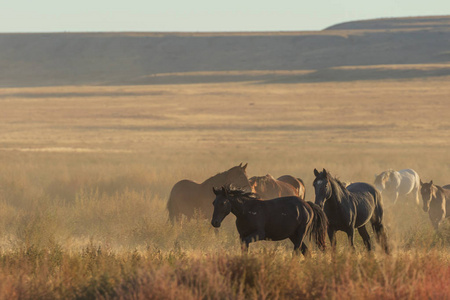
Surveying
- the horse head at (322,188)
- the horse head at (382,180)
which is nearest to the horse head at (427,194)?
the horse head at (382,180)

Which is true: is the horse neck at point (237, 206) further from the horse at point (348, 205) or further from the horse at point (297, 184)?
the horse at point (297, 184)

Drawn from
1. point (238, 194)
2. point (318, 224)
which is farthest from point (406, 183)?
point (238, 194)

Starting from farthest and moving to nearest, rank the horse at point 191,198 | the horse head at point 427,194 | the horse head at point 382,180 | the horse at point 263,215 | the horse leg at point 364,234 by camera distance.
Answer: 1. the horse head at point 382,180
2. the horse head at point 427,194
3. the horse at point 191,198
4. the horse leg at point 364,234
5. the horse at point 263,215

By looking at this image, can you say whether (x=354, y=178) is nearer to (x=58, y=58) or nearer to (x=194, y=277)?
(x=194, y=277)

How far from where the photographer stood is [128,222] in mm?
16359

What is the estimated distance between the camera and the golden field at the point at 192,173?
7832 mm

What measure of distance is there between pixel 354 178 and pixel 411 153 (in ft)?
38.2

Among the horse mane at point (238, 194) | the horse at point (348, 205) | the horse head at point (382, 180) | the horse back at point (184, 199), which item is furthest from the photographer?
the horse head at point (382, 180)

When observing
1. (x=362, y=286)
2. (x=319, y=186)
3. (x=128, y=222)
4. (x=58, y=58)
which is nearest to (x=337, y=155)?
(x=128, y=222)

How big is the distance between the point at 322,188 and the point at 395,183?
8.69 metres

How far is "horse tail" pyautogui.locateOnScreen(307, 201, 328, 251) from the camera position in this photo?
10.2 metres

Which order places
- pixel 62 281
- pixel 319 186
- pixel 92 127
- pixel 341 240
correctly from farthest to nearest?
pixel 92 127 → pixel 341 240 → pixel 319 186 → pixel 62 281

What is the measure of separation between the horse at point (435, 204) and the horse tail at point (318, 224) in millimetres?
5784

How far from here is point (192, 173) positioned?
23156mm
